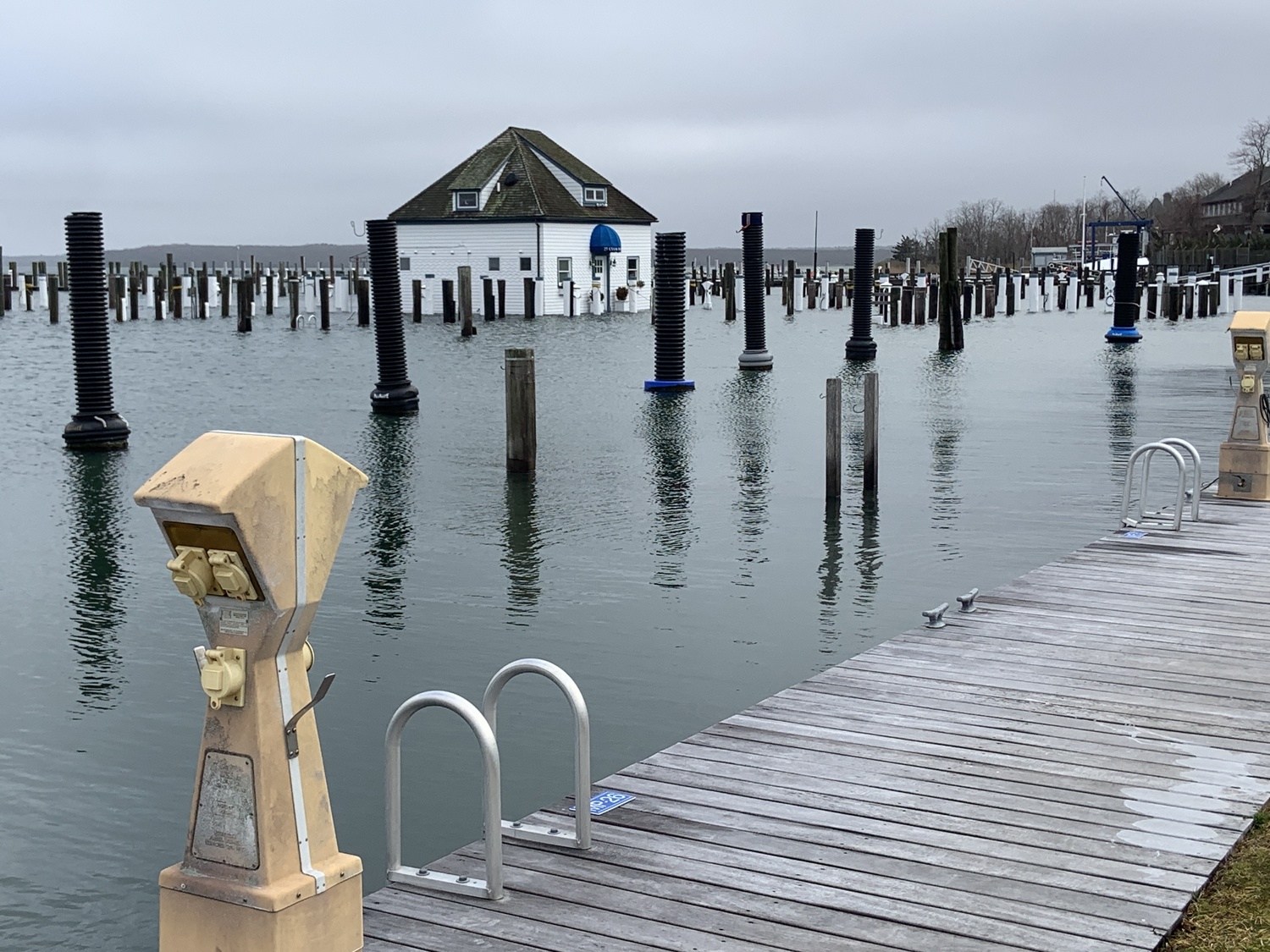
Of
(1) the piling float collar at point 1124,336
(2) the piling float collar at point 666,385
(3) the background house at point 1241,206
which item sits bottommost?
(2) the piling float collar at point 666,385

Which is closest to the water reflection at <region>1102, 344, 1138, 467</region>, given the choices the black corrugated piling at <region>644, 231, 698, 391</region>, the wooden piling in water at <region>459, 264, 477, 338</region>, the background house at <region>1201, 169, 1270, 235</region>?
the black corrugated piling at <region>644, 231, 698, 391</region>

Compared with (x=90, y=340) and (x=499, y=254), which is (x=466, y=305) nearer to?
(x=499, y=254)

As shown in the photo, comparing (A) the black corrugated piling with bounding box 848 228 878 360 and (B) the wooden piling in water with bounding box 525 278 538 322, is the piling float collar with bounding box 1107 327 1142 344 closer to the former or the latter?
(A) the black corrugated piling with bounding box 848 228 878 360

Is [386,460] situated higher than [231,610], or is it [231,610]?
[231,610]

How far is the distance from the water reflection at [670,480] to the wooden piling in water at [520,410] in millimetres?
1956

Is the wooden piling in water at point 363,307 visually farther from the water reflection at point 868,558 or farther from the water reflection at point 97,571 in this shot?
the water reflection at point 868,558

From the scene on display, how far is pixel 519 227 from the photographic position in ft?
217

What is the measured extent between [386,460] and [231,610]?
19.6 meters

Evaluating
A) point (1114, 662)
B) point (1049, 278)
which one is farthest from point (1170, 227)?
point (1114, 662)

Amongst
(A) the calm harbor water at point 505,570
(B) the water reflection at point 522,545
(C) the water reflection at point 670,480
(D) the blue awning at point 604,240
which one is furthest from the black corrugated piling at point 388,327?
(D) the blue awning at point 604,240

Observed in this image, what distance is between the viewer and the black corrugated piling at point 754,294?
3869cm

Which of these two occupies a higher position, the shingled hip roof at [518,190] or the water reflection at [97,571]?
the shingled hip roof at [518,190]

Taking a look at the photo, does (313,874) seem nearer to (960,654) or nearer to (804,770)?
(804,770)

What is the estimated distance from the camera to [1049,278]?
376 ft
